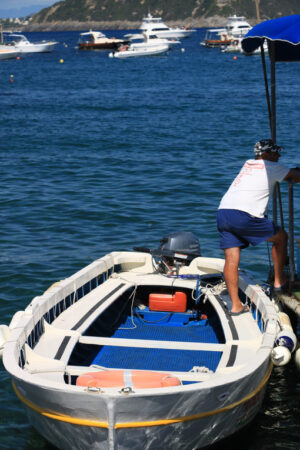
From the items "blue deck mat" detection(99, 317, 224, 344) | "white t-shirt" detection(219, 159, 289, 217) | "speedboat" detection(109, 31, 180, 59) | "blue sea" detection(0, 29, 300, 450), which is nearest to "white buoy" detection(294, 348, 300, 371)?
"blue sea" detection(0, 29, 300, 450)

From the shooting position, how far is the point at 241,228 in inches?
298

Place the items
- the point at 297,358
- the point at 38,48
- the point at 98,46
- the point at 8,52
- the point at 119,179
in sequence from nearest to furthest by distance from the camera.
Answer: the point at 297,358 < the point at 119,179 < the point at 8,52 < the point at 38,48 < the point at 98,46

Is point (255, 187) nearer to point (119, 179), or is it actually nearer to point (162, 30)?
point (119, 179)

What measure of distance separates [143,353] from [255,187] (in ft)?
7.09

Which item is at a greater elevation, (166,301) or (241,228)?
(241,228)

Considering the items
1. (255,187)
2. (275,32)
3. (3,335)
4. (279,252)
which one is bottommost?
(3,335)

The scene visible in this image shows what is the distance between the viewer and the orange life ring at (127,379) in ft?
19.3

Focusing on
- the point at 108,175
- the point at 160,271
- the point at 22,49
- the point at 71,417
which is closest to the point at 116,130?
the point at 108,175

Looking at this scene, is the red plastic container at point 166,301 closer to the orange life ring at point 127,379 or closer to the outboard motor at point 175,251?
the outboard motor at point 175,251

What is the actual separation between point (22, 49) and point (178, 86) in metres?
60.0

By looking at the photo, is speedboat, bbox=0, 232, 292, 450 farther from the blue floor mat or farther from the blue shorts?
the blue shorts

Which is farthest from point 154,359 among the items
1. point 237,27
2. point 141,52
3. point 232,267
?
point 237,27

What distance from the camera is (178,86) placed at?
1843 inches

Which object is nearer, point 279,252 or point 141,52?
point 279,252
